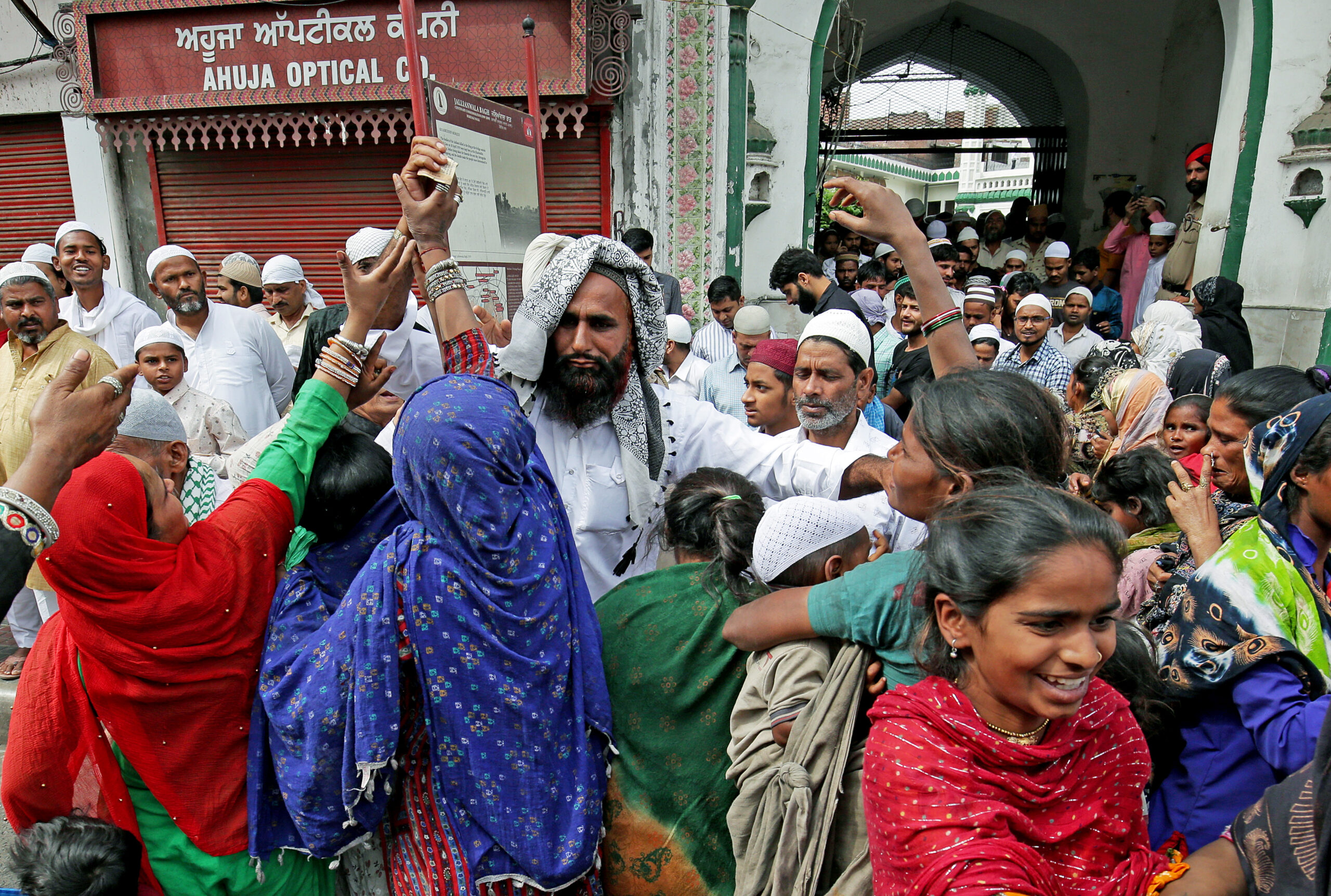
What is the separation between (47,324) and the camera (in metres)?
4.05

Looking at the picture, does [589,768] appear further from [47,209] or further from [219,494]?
[47,209]

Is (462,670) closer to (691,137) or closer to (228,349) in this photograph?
(228,349)

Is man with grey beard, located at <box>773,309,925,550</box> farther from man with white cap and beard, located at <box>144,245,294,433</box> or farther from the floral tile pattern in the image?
the floral tile pattern

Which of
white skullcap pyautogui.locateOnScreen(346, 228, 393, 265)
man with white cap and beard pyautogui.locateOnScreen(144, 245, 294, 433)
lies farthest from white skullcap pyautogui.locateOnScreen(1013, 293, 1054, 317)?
man with white cap and beard pyautogui.locateOnScreen(144, 245, 294, 433)

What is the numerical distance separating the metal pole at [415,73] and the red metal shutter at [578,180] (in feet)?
16.7

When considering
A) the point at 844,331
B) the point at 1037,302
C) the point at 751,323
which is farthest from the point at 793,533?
the point at 1037,302

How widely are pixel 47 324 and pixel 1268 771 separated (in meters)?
5.05

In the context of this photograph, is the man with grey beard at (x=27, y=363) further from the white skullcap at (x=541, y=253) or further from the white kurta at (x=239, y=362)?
the white skullcap at (x=541, y=253)

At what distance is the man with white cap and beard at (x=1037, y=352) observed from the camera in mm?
5680

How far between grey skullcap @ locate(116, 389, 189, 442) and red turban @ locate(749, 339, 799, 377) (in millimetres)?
2388

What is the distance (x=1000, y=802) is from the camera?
47.3 inches

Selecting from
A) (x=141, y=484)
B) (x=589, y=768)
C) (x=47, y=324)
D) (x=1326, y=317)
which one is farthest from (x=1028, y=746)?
(x=1326, y=317)

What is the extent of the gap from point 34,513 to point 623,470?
4.40 feet

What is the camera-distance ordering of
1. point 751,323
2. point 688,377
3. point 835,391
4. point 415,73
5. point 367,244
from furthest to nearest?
point 688,377 → point 751,323 → point 367,244 → point 835,391 → point 415,73
